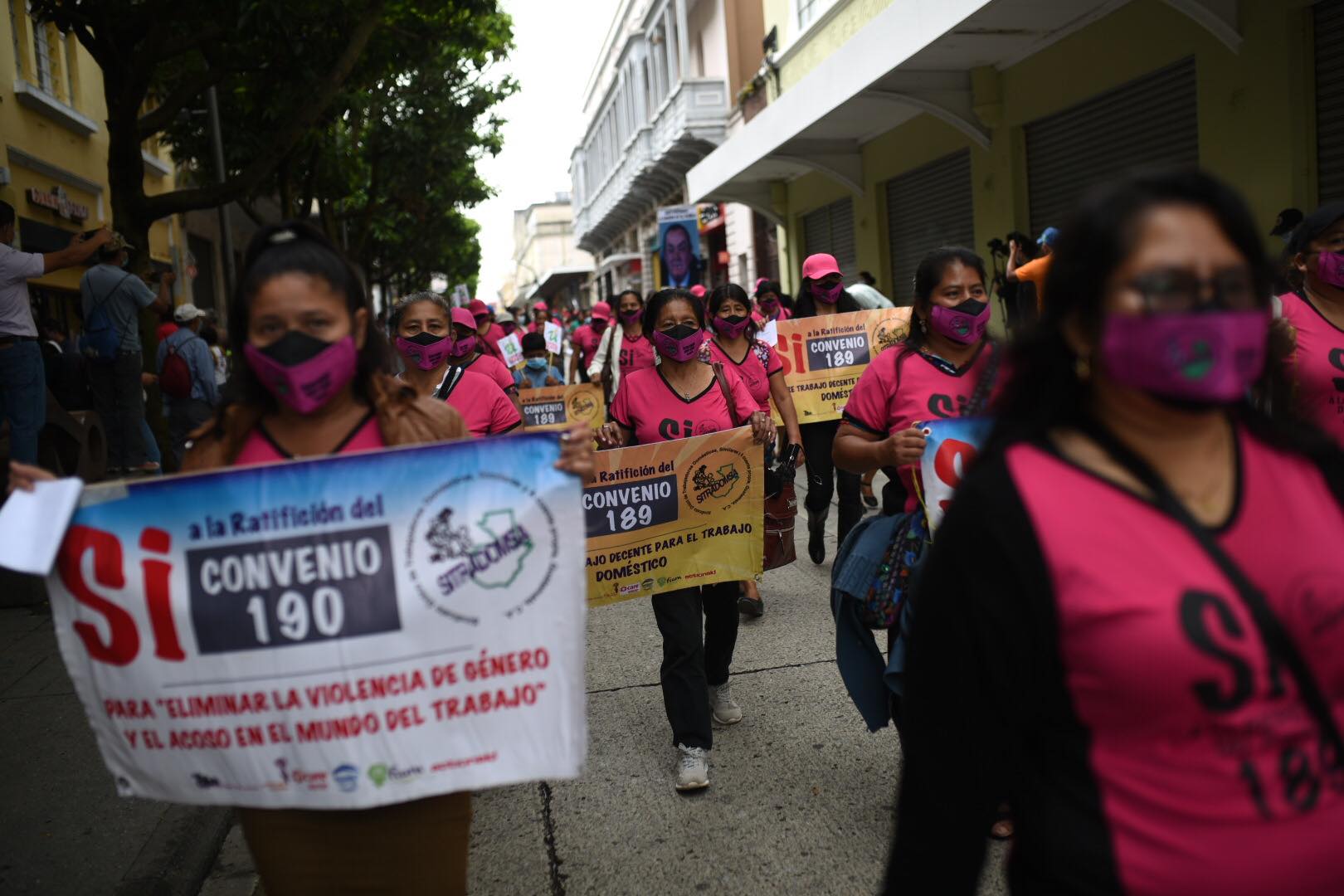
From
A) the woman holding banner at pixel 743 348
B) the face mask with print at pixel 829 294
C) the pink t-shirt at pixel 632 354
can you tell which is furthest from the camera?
the pink t-shirt at pixel 632 354

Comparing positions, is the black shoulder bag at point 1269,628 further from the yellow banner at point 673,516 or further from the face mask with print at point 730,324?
the face mask with print at point 730,324

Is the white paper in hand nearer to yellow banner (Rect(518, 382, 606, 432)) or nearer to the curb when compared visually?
the curb

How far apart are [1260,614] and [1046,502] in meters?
0.30

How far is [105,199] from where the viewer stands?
20016 millimetres

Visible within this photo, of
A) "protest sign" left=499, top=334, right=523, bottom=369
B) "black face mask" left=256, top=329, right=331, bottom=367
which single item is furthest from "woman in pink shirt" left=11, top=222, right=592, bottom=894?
"protest sign" left=499, top=334, right=523, bottom=369

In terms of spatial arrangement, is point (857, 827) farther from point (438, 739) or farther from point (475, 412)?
point (475, 412)

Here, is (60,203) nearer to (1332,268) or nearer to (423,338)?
(423,338)

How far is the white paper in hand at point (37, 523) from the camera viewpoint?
2.19 metres

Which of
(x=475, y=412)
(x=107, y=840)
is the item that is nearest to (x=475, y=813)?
(x=107, y=840)

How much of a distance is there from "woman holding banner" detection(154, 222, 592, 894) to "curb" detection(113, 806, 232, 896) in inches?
57.8

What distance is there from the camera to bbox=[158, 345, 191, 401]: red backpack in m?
11.1

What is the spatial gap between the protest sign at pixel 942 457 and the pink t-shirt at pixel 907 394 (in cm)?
13

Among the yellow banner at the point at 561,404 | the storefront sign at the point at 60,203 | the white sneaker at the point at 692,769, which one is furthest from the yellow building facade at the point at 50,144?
the white sneaker at the point at 692,769

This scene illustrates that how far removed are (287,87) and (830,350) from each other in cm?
753
